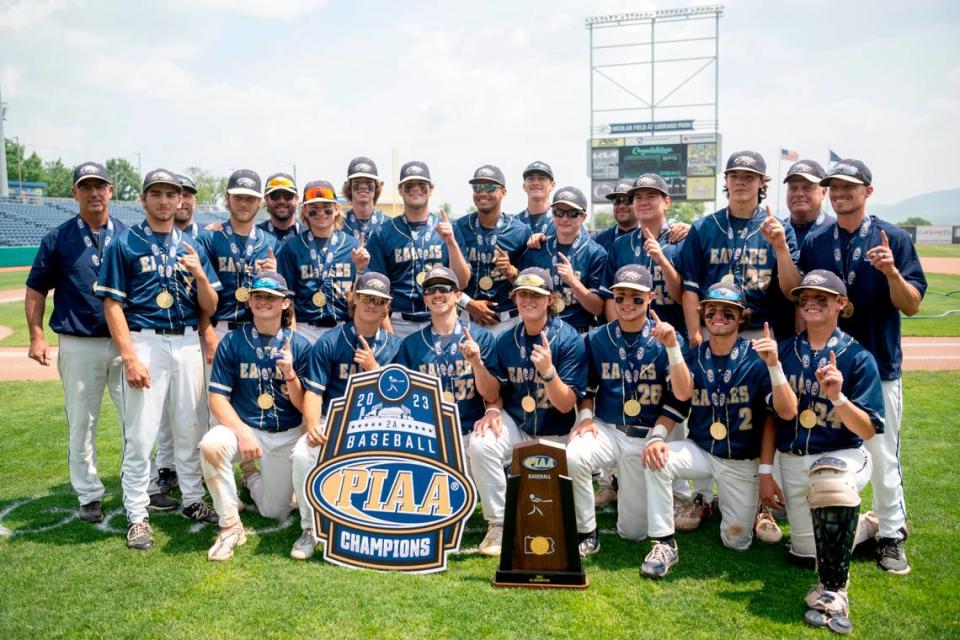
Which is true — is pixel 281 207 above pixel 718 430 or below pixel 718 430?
above

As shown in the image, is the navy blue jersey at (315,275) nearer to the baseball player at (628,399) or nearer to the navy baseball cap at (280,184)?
the navy baseball cap at (280,184)

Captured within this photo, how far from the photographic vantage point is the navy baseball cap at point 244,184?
580 centimetres

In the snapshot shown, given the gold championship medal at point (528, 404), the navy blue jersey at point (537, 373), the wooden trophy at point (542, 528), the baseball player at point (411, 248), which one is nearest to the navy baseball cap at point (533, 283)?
the navy blue jersey at point (537, 373)

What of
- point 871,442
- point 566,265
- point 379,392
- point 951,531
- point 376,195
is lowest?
point 951,531

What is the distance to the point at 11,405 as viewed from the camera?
361 inches

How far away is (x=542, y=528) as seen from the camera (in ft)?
14.3

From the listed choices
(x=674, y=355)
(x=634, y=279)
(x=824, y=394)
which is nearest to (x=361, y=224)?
(x=634, y=279)

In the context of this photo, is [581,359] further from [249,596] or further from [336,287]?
[249,596]

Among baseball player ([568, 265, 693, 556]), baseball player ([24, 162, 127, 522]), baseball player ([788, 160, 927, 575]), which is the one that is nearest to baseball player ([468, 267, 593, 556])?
baseball player ([568, 265, 693, 556])

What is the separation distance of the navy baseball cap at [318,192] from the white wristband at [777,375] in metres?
3.62

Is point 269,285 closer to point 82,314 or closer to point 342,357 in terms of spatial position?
point 342,357

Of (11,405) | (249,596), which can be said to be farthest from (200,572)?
(11,405)

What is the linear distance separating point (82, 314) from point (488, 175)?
10.9 ft

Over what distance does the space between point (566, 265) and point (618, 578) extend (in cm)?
243
